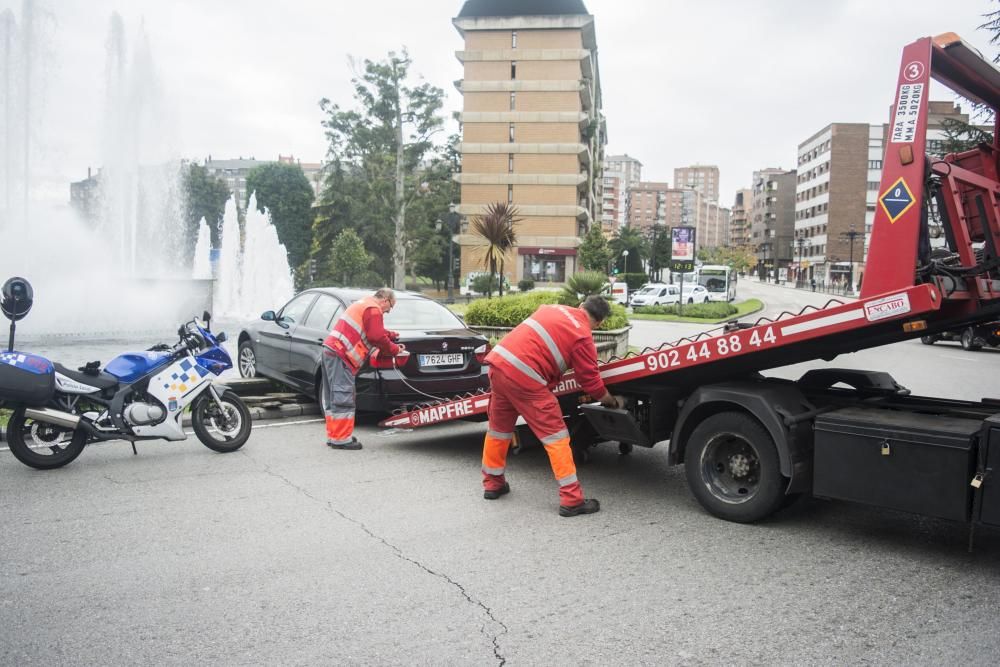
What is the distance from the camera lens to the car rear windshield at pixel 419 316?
9.13 metres

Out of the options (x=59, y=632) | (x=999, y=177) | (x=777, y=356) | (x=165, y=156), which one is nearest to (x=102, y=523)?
(x=59, y=632)

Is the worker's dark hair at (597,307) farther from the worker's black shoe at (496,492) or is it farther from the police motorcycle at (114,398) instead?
the police motorcycle at (114,398)

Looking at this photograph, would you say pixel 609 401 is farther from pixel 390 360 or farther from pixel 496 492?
pixel 390 360

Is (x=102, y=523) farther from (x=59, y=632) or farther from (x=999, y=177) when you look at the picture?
(x=999, y=177)

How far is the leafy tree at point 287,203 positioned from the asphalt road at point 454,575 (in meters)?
67.8

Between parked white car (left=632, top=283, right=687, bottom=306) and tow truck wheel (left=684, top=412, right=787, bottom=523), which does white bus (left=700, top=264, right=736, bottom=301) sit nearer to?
parked white car (left=632, top=283, right=687, bottom=306)

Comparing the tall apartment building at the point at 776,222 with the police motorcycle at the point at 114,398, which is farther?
→ the tall apartment building at the point at 776,222

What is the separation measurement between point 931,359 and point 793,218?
128 metres

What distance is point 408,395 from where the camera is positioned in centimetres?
845

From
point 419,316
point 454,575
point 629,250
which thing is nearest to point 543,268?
point 629,250

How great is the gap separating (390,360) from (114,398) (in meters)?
2.68

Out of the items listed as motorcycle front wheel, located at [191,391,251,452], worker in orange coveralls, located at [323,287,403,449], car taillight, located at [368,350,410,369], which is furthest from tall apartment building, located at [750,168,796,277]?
motorcycle front wheel, located at [191,391,251,452]

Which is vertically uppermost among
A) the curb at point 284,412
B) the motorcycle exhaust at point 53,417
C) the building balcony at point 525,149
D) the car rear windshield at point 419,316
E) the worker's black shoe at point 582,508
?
the building balcony at point 525,149

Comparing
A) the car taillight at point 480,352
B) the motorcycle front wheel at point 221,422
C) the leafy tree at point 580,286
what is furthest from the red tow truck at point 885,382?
the leafy tree at point 580,286
